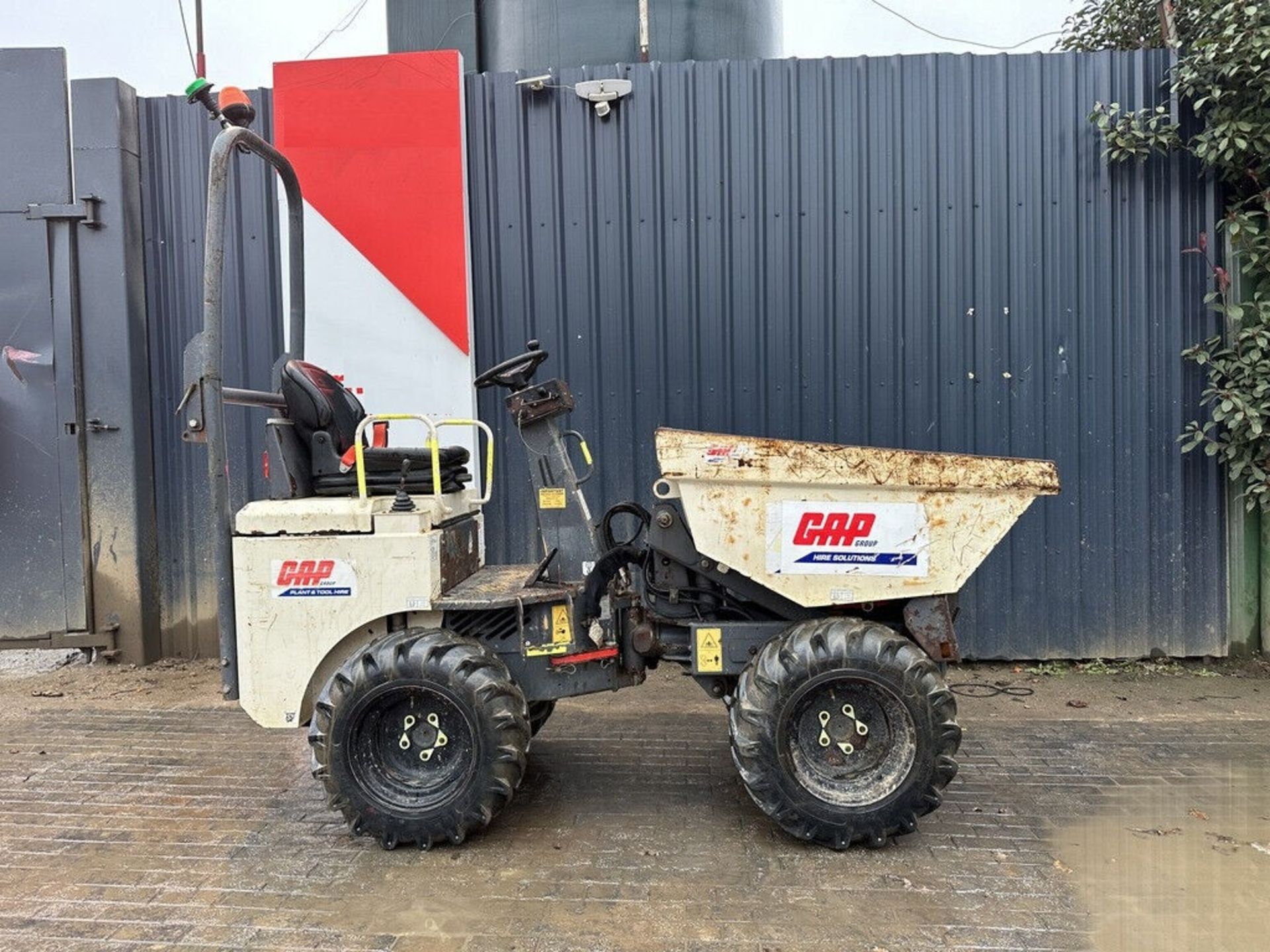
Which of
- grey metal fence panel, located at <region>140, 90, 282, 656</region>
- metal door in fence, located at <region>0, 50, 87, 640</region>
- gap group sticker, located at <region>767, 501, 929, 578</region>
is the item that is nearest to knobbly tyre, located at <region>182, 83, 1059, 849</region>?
gap group sticker, located at <region>767, 501, 929, 578</region>

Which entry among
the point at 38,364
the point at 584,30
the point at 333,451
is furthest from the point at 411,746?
the point at 584,30

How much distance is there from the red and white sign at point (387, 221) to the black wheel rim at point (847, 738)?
12.0 ft

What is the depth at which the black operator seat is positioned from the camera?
421 cm

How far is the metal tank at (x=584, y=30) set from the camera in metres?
7.59

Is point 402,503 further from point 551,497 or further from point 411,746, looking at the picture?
point 411,746

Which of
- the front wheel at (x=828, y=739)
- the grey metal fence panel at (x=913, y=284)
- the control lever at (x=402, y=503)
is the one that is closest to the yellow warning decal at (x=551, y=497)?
the control lever at (x=402, y=503)

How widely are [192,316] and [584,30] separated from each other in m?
4.14

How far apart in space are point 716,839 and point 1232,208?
5.84 metres

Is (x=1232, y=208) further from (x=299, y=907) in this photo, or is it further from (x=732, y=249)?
(x=299, y=907)

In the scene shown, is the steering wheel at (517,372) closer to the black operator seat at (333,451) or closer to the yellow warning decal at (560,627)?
the black operator seat at (333,451)

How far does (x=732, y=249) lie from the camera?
6.49 meters

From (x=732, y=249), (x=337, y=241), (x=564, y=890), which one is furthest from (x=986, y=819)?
(x=337, y=241)

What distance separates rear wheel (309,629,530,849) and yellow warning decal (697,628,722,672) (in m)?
0.84

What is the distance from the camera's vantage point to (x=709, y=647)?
3.97m
